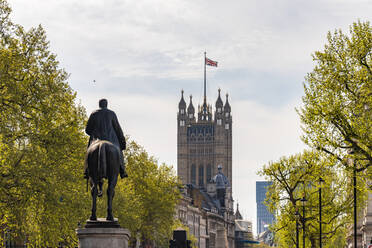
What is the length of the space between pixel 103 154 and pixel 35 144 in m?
18.4

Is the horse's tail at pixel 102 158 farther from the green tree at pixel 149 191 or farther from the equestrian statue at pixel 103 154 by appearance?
the green tree at pixel 149 191

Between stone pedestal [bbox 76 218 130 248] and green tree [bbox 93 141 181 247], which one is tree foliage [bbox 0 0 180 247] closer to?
stone pedestal [bbox 76 218 130 248]

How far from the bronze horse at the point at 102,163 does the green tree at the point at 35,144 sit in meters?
15.6

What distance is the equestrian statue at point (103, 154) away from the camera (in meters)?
22.0

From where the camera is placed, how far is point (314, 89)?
38.6 m

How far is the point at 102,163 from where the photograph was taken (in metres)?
22.0

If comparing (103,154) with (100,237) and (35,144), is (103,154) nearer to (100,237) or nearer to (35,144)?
(100,237)

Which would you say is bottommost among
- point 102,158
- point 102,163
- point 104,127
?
point 102,163

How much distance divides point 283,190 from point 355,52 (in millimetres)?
31095

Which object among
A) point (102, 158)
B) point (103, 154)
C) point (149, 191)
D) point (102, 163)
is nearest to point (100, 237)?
point (102, 163)

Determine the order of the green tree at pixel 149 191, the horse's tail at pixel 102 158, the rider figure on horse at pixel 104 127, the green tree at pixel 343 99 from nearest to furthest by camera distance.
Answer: the horse's tail at pixel 102 158
the rider figure on horse at pixel 104 127
the green tree at pixel 343 99
the green tree at pixel 149 191

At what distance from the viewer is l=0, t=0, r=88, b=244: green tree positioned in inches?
1517

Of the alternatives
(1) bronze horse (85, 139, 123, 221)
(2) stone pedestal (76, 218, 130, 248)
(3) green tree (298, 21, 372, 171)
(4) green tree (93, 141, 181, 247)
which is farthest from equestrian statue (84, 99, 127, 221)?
(4) green tree (93, 141, 181, 247)

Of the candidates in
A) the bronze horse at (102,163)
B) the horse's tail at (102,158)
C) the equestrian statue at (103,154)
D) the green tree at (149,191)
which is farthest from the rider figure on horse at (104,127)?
the green tree at (149,191)
